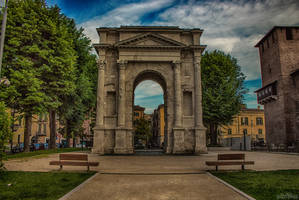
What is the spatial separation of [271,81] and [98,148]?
33.0 metres

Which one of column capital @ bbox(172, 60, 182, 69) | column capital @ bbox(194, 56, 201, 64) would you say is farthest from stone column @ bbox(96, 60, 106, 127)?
column capital @ bbox(194, 56, 201, 64)

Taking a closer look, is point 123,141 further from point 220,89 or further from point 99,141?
point 220,89

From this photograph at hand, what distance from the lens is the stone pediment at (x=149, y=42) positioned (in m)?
25.8

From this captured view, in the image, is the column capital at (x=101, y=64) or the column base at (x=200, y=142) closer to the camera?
the column base at (x=200, y=142)

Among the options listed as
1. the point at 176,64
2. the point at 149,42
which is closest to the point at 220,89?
the point at 176,64

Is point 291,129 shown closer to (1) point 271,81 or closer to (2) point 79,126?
(1) point 271,81

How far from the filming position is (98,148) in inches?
949

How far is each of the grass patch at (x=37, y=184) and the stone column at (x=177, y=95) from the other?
1541cm

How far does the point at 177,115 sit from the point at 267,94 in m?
23.4

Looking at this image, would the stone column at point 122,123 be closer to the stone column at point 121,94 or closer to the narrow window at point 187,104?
the stone column at point 121,94

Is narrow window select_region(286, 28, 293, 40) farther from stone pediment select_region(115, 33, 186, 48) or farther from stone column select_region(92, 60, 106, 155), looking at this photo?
stone column select_region(92, 60, 106, 155)

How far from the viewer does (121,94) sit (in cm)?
2541

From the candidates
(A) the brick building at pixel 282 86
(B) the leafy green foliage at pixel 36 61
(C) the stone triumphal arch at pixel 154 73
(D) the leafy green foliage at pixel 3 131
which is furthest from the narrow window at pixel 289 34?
(D) the leafy green foliage at pixel 3 131

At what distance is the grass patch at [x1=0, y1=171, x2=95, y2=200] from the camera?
727cm
